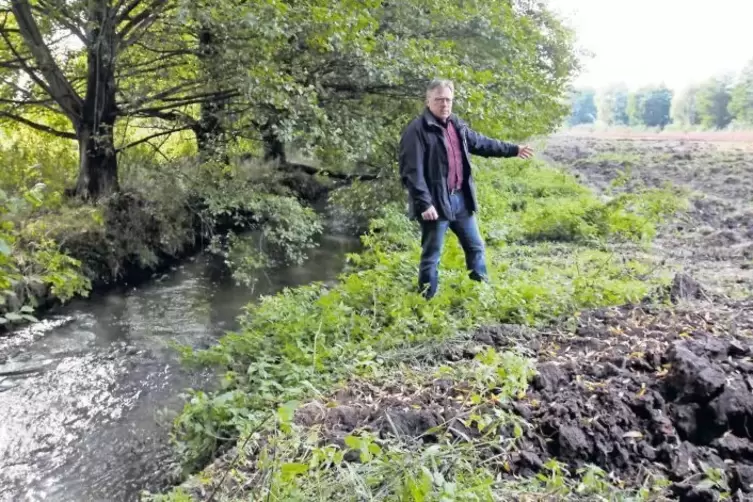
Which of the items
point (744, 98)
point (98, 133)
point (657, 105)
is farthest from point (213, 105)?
point (657, 105)

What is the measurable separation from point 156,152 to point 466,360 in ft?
33.8

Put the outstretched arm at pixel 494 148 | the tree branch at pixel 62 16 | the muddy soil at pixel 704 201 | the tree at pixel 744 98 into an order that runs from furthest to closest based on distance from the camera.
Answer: the tree at pixel 744 98 → the tree branch at pixel 62 16 → the muddy soil at pixel 704 201 → the outstretched arm at pixel 494 148

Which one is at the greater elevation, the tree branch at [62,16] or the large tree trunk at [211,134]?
the tree branch at [62,16]

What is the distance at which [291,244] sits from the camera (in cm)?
1065

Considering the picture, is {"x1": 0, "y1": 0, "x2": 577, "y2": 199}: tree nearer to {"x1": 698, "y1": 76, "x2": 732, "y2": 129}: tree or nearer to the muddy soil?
the muddy soil

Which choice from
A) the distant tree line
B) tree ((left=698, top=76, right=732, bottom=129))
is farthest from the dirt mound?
tree ((left=698, top=76, right=732, bottom=129))

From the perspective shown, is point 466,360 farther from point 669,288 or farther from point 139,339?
point 139,339

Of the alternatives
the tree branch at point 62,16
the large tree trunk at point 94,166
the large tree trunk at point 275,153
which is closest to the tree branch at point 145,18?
the tree branch at point 62,16

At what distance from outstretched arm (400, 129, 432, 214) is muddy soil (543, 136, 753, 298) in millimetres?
3061

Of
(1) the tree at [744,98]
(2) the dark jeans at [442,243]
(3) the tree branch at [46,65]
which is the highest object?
(1) the tree at [744,98]

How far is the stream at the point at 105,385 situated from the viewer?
4.65m

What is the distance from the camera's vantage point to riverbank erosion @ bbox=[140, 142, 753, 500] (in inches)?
115

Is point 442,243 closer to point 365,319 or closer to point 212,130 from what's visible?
point 365,319

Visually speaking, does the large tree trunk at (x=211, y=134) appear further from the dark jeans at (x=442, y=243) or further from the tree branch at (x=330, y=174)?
the dark jeans at (x=442, y=243)
